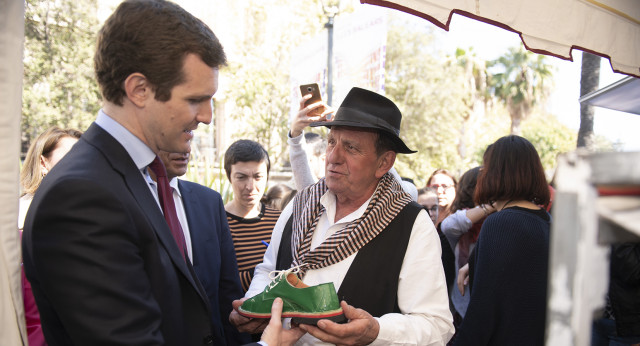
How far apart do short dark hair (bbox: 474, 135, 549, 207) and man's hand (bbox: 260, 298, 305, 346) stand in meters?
1.72

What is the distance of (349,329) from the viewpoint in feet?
6.02

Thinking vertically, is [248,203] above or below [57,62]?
below

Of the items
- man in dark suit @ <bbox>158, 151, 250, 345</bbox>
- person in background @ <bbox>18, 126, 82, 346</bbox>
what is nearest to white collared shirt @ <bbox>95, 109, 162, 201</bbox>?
man in dark suit @ <bbox>158, 151, 250, 345</bbox>

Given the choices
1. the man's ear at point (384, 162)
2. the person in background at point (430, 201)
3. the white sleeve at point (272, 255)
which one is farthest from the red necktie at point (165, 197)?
the person in background at point (430, 201)

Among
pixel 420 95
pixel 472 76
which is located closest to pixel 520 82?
pixel 472 76

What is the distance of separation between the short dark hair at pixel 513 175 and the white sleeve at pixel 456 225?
75cm

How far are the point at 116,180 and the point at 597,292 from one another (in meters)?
1.28

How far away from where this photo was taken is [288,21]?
1680cm

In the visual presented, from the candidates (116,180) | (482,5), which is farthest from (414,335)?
(482,5)

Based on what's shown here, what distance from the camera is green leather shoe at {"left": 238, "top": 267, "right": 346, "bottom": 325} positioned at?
187cm

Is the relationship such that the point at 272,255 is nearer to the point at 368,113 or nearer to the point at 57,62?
the point at 368,113

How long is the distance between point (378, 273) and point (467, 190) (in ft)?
7.80

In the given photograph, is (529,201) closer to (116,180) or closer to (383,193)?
(383,193)

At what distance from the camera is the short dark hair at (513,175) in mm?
2961
